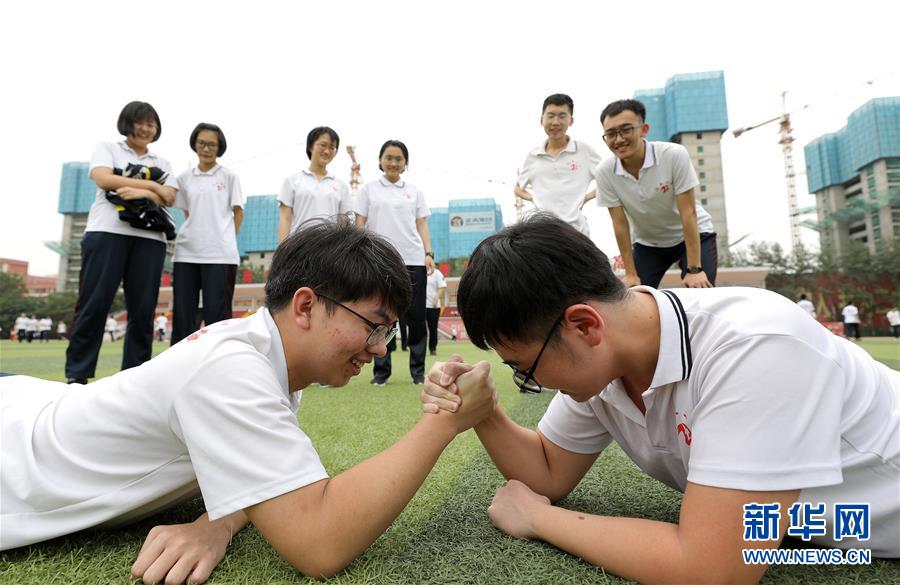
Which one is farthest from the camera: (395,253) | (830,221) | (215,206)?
(830,221)

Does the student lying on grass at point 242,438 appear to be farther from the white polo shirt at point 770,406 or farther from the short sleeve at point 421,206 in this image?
the short sleeve at point 421,206

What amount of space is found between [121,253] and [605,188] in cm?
366

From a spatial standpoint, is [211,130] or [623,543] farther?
[211,130]

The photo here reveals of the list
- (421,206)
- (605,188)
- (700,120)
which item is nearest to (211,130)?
(421,206)

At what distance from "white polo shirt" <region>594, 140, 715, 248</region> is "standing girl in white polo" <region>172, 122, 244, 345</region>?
3091 millimetres

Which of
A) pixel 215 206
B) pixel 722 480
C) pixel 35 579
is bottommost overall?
pixel 35 579

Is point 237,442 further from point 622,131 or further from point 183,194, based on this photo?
point 183,194

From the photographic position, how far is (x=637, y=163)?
3996mm

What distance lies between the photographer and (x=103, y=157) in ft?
13.5

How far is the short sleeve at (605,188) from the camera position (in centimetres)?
418

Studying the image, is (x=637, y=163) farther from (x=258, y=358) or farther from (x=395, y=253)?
(x=258, y=358)

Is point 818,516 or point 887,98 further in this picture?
point 887,98

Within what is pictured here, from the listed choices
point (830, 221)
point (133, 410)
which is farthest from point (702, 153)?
point (133, 410)

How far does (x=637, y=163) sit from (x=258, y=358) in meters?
3.40
